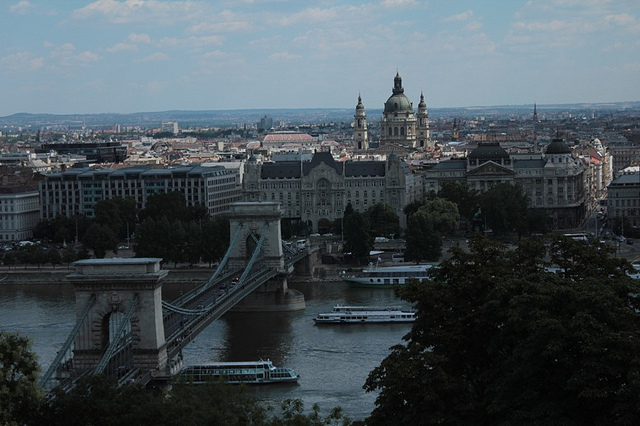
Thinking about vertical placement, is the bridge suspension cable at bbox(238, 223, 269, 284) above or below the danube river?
above

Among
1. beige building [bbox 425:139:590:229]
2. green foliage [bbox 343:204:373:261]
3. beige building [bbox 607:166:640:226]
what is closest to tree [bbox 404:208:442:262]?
green foliage [bbox 343:204:373:261]

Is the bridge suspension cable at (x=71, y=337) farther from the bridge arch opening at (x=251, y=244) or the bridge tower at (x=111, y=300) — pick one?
the bridge arch opening at (x=251, y=244)

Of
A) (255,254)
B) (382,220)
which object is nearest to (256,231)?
(255,254)

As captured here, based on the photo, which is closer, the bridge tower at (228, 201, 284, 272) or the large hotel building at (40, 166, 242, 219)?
the bridge tower at (228, 201, 284, 272)

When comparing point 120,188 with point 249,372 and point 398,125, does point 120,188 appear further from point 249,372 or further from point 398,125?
point 249,372

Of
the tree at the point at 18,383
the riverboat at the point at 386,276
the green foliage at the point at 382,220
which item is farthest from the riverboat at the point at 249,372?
the green foliage at the point at 382,220

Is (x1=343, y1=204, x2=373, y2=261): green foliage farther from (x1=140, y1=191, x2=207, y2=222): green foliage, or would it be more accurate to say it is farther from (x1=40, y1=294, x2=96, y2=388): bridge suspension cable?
(x1=40, y1=294, x2=96, y2=388): bridge suspension cable
